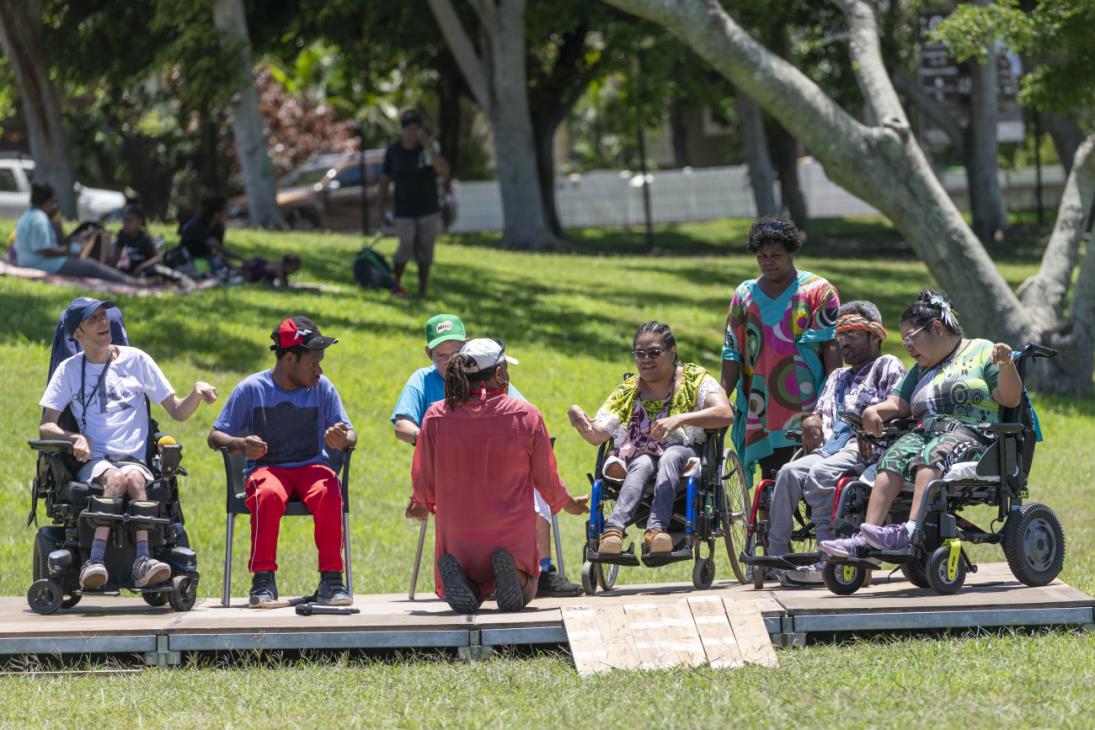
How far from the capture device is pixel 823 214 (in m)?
43.4

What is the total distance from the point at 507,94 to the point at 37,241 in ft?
34.7

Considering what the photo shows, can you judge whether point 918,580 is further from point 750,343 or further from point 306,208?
point 306,208

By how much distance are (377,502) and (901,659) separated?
6.00m

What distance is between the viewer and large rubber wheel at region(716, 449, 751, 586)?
8438 mm

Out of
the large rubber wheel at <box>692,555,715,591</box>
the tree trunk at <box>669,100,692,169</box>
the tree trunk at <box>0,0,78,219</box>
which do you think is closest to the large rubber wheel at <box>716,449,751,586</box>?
the large rubber wheel at <box>692,555,715,591</box>

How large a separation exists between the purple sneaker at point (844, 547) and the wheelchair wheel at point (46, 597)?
3465mm

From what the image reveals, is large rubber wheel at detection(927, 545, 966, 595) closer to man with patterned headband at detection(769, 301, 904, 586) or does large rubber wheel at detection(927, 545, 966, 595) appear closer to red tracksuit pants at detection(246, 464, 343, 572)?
man with patterned headband at detection(769, 301, 904, 586)

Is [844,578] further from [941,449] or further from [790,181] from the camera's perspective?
[790,181]

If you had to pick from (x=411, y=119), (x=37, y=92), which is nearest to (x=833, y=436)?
(x=411, y=119)

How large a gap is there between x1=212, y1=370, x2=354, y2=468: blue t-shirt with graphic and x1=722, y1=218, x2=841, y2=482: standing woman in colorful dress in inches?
82.0

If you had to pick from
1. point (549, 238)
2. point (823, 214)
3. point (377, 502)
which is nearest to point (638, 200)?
point (823, 214)

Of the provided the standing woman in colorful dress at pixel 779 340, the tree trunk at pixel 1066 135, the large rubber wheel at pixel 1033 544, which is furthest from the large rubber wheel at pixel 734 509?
the tree trunk at pixel 1066 135

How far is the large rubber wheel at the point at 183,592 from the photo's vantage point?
26.4ft

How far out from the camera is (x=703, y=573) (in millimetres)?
8555
